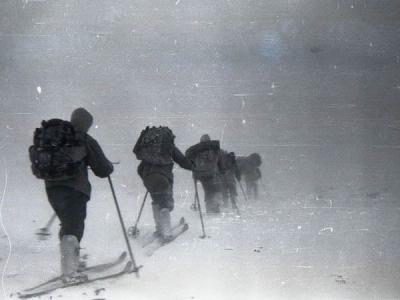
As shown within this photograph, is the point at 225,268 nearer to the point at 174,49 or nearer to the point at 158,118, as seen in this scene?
the point at 158,118

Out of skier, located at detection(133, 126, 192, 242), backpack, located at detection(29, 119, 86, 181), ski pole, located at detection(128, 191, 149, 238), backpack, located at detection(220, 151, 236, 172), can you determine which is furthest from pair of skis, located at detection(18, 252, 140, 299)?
backpack, located at detection(220, 151, 236, 172)

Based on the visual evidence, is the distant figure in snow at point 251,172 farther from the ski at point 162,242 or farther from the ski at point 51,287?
the ski at point 51,287

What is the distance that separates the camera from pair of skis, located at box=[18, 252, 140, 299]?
9.19 ft

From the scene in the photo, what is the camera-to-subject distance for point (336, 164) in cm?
338

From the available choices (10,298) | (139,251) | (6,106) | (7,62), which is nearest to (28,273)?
(10,298)

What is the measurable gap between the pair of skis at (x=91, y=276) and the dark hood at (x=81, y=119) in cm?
73

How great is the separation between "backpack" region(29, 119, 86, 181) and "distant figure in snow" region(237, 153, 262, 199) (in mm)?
1048

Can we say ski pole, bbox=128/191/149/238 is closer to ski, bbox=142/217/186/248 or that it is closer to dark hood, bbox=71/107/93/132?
ski, bbox=142/217/186/248

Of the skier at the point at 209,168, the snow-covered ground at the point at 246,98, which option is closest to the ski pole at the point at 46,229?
the snow-covered ground at the point at 246,98

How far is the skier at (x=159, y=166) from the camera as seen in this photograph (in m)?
3.19

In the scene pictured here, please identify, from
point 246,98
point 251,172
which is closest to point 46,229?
point 251,172

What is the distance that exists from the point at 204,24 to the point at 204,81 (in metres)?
0.34

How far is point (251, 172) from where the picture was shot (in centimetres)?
332

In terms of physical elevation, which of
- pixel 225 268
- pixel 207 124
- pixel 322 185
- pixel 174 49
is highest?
pixel 174 49
